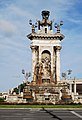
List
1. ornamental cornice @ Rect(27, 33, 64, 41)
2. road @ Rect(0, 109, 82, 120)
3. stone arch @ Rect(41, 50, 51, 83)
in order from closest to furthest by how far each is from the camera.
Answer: road @ Rect(0, 109, 82, 120) → stone arch @ Rect(41, 50, 51, 83) → ornamental cornice @ Rect(27, 33, 64, 41)

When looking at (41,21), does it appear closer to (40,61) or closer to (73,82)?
(40,61)

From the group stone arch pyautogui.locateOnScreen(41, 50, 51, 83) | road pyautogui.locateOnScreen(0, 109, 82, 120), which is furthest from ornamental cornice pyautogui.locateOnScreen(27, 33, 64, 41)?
road pyautogui.locateOnScreen(0, 109, 82, 120)

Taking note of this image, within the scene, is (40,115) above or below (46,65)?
below

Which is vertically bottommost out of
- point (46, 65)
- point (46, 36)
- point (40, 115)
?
point (40, 115)

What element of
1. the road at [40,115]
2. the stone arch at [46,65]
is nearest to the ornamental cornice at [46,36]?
the stone arch at [46,65]

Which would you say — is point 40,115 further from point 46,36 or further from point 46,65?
point 46,36

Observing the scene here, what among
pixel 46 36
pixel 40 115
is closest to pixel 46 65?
pixel 46 36

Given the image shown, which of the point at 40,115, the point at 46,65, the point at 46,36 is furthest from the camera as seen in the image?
the point at 46,36

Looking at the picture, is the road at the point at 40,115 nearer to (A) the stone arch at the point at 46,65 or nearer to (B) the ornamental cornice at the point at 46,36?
(A) the stone arch at the point at 46,65

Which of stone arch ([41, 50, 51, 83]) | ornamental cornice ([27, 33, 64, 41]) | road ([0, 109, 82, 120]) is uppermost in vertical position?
ornamental cornice ([27, 33, 64, 41])

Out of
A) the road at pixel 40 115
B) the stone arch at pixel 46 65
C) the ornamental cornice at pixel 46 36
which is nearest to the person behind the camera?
the road at pixel 40 115

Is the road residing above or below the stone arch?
below

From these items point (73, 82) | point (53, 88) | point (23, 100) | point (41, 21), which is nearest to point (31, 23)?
point (41, 21)

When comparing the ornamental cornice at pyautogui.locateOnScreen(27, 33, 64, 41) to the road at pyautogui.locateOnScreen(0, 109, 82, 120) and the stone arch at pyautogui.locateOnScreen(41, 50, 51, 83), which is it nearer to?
the stone arch at pyautogui.locateOnScreen(41, 50, 51, 83)
